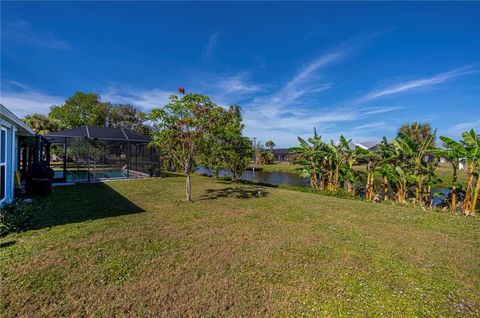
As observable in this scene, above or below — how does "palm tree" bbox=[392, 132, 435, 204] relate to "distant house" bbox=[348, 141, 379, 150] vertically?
below

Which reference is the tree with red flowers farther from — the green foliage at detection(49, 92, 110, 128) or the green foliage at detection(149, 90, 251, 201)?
the green foliage at detection(49, 92, 110, 128)

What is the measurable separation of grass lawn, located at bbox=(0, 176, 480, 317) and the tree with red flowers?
2.51 metres

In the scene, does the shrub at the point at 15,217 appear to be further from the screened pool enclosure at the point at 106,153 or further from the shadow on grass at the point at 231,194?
the screened pool enclosure at the point at 106,153

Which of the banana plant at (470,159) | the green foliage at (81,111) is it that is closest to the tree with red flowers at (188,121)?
the banana plant at (470,159)

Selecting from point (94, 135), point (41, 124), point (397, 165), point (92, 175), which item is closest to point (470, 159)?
point (397, 165)

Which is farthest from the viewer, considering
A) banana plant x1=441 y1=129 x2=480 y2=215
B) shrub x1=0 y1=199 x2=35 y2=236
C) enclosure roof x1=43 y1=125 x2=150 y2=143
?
enclosure roof x1=43 y1=125 x2=150 y2=143

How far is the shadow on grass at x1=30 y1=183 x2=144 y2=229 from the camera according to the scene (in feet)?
17.0

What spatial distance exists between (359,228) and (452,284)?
242 centimetres

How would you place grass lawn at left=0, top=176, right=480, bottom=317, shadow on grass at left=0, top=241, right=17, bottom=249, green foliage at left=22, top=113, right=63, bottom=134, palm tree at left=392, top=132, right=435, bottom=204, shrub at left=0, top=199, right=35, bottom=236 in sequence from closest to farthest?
grass lawn at left=0, top=176, right=480, bottom=317 → shadow on grass at left=0, top=241, right=17, bottom=249 → shrub at left=0, top=199, right=35, bottom=236 → palm tree at left=392, top=132, right=435, bottom=204 → green foliage at left=22, top=113, right=63, bottom=134

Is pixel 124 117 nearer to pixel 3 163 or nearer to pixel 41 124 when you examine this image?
pixel 41 124

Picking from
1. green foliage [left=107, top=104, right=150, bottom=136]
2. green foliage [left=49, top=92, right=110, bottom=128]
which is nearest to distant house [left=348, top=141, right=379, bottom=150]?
green foliage [left=107, top=104, right=150, bottom=136]

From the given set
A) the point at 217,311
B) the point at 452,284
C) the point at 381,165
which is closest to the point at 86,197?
the point at 217,311

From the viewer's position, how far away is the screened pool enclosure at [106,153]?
11992 mm

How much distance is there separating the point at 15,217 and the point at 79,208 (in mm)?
1493
